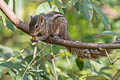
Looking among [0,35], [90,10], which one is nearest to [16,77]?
[90,10]

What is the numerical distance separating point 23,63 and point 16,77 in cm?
25

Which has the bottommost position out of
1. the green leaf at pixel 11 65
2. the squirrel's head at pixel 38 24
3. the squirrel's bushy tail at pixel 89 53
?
the squirrel's bushy tail at pixel 89 53

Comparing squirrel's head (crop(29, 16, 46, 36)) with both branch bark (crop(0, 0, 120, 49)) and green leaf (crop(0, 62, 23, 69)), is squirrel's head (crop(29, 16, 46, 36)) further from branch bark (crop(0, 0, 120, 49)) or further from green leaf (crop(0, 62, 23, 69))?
branch bark (crop(0, 0, 120, 49))

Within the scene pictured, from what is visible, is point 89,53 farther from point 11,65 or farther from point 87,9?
point 11,65

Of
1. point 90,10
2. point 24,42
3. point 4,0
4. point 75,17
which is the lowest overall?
point 24,42

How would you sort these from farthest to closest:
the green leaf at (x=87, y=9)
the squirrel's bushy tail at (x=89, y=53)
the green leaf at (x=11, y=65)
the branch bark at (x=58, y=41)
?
1. the squirrel's bushy tail at (x=89, y=53)
2. the green leaf at (x=87, y=9)
3. the green leaf at (x=11, y=65)
4. the branch bark at (x=58, y=41)

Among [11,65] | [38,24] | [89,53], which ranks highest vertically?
[38,24]

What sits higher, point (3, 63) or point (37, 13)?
point (37, 13)

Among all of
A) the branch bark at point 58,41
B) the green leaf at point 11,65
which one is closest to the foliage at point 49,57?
the green leaf at point 11,65

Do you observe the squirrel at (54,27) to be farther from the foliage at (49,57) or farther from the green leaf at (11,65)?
the green leaf at (11,65)

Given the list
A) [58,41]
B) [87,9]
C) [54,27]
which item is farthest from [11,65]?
[54,27]

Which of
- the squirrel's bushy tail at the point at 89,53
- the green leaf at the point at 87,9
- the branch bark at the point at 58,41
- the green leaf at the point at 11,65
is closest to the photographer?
the branch bark at the point at 58,41

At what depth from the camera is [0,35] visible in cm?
433

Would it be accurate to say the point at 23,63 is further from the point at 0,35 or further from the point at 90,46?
the point at 0,35
